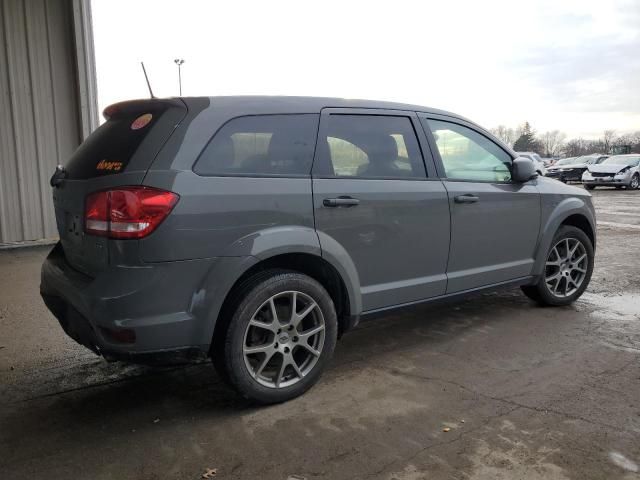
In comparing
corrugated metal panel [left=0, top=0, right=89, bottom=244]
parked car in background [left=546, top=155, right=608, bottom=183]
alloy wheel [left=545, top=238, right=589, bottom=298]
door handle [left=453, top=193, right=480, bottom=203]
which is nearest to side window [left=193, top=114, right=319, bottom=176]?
door handle [left=453, top=193, right=480, bottom=203]

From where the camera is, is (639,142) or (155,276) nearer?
(155,276)

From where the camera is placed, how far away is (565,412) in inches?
119

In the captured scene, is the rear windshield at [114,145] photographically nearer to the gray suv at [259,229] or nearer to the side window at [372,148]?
the gray suv at [259,229]

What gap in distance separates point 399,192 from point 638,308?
301cm

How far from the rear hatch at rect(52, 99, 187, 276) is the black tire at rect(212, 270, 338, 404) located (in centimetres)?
76

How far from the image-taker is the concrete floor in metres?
2.56

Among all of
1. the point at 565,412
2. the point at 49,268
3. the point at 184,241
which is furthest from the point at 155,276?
the point at 565,412

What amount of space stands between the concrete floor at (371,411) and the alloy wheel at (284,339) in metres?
0.19

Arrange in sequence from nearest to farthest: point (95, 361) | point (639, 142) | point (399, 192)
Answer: point (399, 192) < point (95, 361) < point (639, 142)

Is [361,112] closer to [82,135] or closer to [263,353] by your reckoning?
[263,353]

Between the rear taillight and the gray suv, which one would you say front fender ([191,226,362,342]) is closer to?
the gray suv

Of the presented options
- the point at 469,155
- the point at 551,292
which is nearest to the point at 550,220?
the point at 551,292

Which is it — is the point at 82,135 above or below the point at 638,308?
above

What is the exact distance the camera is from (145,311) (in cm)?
270
